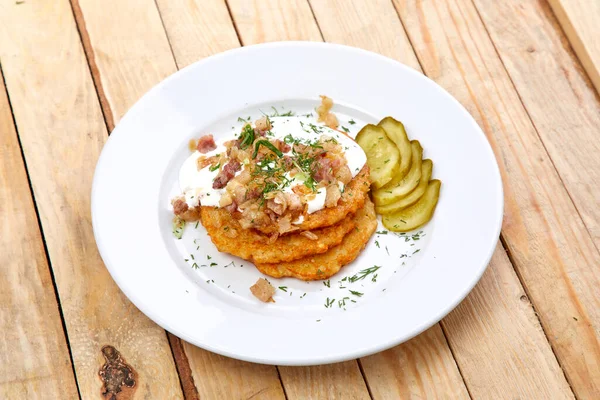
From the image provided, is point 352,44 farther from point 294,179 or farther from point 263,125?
point 294,179

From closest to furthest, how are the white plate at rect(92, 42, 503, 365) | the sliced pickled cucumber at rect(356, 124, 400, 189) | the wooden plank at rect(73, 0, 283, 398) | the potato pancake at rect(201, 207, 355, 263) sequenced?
1. the white plate at rect(92, 42, 503, 365)
2. the potato pancake at rect(201, 207, 355, 263)
3. the sliced pickled cucumber at rect(356, 124, 400, 189)
4. the wooden plank at rect(73, 0, 283, 398)

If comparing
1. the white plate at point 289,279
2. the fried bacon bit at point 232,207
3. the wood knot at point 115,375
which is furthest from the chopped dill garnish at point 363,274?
the wood knot at point 115,375

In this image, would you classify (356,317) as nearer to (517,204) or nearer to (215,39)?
(517,204)

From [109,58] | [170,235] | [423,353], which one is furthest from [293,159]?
[109,58]

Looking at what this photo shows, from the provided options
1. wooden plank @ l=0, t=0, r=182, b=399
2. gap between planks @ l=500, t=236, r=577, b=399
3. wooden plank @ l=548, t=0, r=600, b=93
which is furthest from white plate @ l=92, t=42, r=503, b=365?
wooden plank @ l=548, t=0, r=600, b=93

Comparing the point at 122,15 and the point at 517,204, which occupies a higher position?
the point at 122,15

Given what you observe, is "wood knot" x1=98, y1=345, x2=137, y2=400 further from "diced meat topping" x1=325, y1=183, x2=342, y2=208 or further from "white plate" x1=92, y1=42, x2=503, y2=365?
"diced meat topping" x1=325, y1=183, x2=342, y2=208
